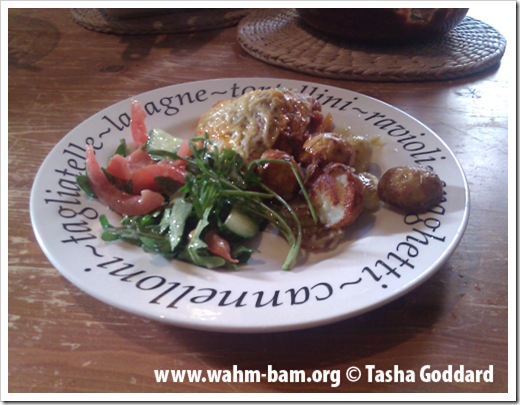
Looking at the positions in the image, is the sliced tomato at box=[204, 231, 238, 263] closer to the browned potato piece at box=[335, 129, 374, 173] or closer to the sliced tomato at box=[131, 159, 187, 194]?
the sliced tomato at box=[131, 159, 187, 194]

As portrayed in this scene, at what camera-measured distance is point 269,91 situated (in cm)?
151

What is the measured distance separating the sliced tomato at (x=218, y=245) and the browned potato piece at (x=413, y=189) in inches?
17.2

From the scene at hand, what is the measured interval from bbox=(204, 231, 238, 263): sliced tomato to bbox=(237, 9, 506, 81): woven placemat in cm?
117

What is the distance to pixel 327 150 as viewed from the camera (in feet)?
4.39

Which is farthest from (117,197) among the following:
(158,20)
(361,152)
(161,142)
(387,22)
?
(158,20)

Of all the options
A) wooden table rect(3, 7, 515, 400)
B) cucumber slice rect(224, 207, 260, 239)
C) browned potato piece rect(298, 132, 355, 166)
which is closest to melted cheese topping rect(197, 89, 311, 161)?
browned potato piece rect(298, 132, 355, 166)

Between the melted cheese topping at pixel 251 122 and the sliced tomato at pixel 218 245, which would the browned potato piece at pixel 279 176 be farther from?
the sliced tomato at pixel 218 245

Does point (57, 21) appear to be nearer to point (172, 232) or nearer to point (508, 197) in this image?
point (172, 232)

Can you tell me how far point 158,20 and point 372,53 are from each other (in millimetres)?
1159

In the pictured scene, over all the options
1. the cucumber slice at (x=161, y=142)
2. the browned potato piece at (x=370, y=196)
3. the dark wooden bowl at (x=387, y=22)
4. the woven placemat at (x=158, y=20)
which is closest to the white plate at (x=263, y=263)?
the browned potato piece at (x=370, y=196)

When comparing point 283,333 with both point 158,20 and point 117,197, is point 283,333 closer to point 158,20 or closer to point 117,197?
point 117,197

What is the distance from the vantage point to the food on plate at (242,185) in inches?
46.6

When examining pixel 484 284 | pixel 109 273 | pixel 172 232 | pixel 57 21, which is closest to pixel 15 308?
pixel 109 273

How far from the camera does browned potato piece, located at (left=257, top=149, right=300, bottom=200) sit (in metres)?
1.30
